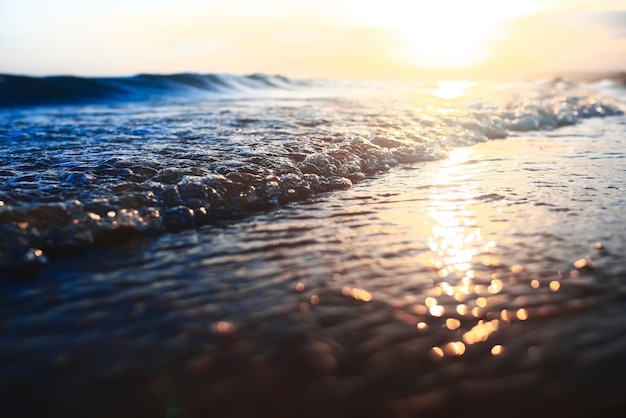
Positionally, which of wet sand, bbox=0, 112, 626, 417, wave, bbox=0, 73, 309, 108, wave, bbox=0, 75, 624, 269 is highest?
wave, bbox=0, 73, 309, 108

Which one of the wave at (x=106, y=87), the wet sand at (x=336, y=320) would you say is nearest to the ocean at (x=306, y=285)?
the wet sand at (x=336, y=320)

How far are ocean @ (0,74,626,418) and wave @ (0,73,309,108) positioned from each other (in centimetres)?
1248

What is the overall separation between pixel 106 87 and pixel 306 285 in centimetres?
1880

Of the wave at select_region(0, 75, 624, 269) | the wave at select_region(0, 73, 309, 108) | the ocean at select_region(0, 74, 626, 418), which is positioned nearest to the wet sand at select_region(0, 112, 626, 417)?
the ocean at select_region(0, 74, 626, 418)

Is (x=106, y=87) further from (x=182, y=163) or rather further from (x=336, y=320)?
(x=336, y=320)

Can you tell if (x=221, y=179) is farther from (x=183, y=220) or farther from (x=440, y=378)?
(x=440, y=378)

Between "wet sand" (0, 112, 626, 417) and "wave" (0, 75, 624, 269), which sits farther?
"wave" (0, 75, 624, 269)

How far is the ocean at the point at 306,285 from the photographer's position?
1.84 meters

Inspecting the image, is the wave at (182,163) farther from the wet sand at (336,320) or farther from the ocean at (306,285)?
the wet sand at (336,320)

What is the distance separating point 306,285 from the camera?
8.67ft

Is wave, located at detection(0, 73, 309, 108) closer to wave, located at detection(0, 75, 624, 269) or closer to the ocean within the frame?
wave, located at detection(0, 75, 624, 269)

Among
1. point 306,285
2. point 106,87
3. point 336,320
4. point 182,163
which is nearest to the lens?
point 336,320

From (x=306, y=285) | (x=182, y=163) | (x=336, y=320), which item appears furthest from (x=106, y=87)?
(x=336, y=320)

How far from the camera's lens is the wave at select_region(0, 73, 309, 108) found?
16.8 meters
